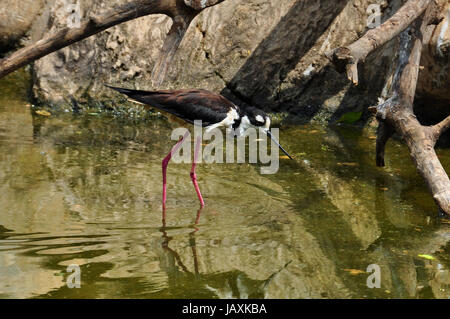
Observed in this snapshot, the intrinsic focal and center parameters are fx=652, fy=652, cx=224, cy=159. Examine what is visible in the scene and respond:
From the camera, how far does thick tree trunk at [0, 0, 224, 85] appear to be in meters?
6.27

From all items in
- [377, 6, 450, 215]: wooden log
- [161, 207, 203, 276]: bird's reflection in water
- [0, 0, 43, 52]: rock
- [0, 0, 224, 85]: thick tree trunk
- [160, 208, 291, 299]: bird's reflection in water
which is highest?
[0, 0, 43, 52]: rock

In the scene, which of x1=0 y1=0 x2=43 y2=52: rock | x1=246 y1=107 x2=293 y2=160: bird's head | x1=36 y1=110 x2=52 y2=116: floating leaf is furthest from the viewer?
x1=0 y1=0 x2=43 y2=52: rock

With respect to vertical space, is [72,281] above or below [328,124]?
below

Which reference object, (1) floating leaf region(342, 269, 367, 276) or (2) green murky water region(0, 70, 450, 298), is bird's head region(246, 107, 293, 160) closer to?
(2) green murky water region(0, 70, 450, 298)

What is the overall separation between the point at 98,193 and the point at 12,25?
5.83 meters

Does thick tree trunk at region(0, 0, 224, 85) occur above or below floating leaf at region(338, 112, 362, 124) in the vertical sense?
above

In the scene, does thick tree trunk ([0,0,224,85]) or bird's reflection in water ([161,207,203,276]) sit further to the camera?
thick tree trunk ([0,0,224,85])

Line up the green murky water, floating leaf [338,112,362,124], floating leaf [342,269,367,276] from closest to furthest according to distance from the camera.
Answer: the green murky water, floating leaf [342,269,367,276], floating leaf [338,112,362,124]

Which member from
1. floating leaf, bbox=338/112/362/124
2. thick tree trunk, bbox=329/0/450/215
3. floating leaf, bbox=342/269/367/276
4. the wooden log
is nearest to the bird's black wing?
thick tree trunk, bbox=329/0/450/215

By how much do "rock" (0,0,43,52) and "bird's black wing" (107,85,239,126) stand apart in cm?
527

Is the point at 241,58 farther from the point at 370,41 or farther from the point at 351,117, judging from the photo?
the point at 370,41

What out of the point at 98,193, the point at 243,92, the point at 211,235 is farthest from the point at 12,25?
the point at 211,235

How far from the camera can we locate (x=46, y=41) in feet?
20.7

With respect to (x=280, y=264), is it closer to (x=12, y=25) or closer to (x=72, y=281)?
(x=72, y=281)
